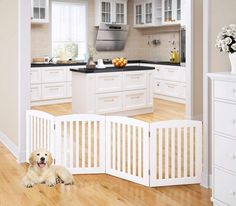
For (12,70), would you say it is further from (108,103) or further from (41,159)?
(108,103)

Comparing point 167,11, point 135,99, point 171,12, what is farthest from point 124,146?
point 167,11

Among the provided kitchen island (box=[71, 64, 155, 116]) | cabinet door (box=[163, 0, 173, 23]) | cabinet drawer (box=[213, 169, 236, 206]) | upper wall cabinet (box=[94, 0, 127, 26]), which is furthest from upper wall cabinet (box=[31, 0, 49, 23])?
cabinet drawer (box=[213, 169, 236, 206])

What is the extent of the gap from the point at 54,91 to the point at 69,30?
1.87 metres

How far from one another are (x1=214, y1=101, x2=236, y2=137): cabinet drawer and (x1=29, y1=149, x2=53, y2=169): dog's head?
160 centimetres

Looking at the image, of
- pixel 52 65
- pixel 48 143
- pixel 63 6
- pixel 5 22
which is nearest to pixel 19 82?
pixel 48 143

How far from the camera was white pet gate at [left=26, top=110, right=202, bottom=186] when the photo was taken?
361 cm

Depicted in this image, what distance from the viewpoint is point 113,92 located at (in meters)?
7.01

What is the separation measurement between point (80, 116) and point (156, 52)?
6666 millimetres

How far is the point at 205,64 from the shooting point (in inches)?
135

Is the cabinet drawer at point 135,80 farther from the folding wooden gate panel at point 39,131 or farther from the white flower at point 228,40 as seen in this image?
the white flower at point 228,40

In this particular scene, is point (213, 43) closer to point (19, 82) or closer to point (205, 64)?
point (205, 64)

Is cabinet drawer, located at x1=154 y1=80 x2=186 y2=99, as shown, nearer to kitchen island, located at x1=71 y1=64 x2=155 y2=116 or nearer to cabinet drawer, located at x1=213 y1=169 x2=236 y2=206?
kitchen island, located at x1=71 y1=64 x2=155 y2=116

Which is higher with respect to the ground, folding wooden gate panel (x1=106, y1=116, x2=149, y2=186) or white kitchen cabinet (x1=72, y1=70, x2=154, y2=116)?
white kitchen cabinet (x1=72, y1=70, x2=154, y2=116)

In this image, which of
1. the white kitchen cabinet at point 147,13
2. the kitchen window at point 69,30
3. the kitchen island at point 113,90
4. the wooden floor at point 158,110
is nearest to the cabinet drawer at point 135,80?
the kitchen island at point 113,90
